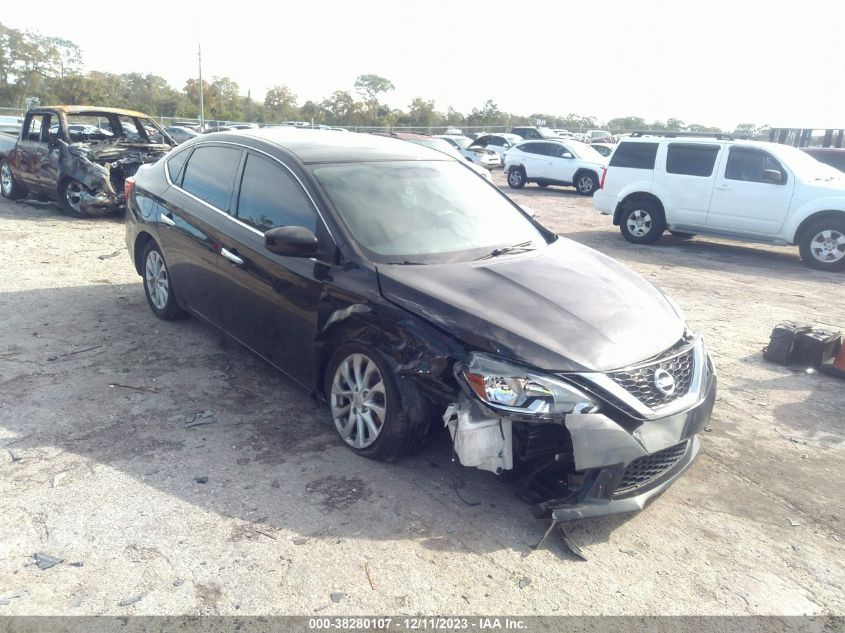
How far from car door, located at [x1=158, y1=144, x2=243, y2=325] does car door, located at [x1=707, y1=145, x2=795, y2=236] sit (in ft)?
29.3

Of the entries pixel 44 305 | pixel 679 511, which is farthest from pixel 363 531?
pixel 44 305

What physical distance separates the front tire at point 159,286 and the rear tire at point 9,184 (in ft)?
26.6

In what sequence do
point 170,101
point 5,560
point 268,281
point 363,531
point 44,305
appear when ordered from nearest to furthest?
point 5,560 < point 363,531 < point 268,281 < point 44,305 < point 170,101

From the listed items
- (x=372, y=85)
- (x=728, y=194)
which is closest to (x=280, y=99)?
(x=372, y=85)

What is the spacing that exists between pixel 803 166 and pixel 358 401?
33.1ft

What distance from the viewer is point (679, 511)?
3590mm

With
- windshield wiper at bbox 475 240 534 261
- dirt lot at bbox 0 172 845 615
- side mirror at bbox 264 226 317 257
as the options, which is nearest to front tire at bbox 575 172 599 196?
dirt lot at bbox 0 172 845 615

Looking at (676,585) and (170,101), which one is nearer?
(676,585)

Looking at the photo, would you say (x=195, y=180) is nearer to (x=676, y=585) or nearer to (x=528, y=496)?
(x=528, y=496)

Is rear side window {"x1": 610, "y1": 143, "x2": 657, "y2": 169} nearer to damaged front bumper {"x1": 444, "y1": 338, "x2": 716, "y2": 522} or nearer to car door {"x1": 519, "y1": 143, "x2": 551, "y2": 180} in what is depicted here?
car door {"x1": 519, "y1": 143, "x2": 551, "y2": 180}

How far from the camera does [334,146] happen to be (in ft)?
15.6

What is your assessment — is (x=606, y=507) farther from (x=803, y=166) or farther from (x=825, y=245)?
(x=803, y=166)

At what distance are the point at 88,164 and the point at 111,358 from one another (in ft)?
22.4

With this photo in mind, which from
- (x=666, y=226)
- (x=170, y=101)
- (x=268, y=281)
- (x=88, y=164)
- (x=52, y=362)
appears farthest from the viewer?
(x=170, y=101)
